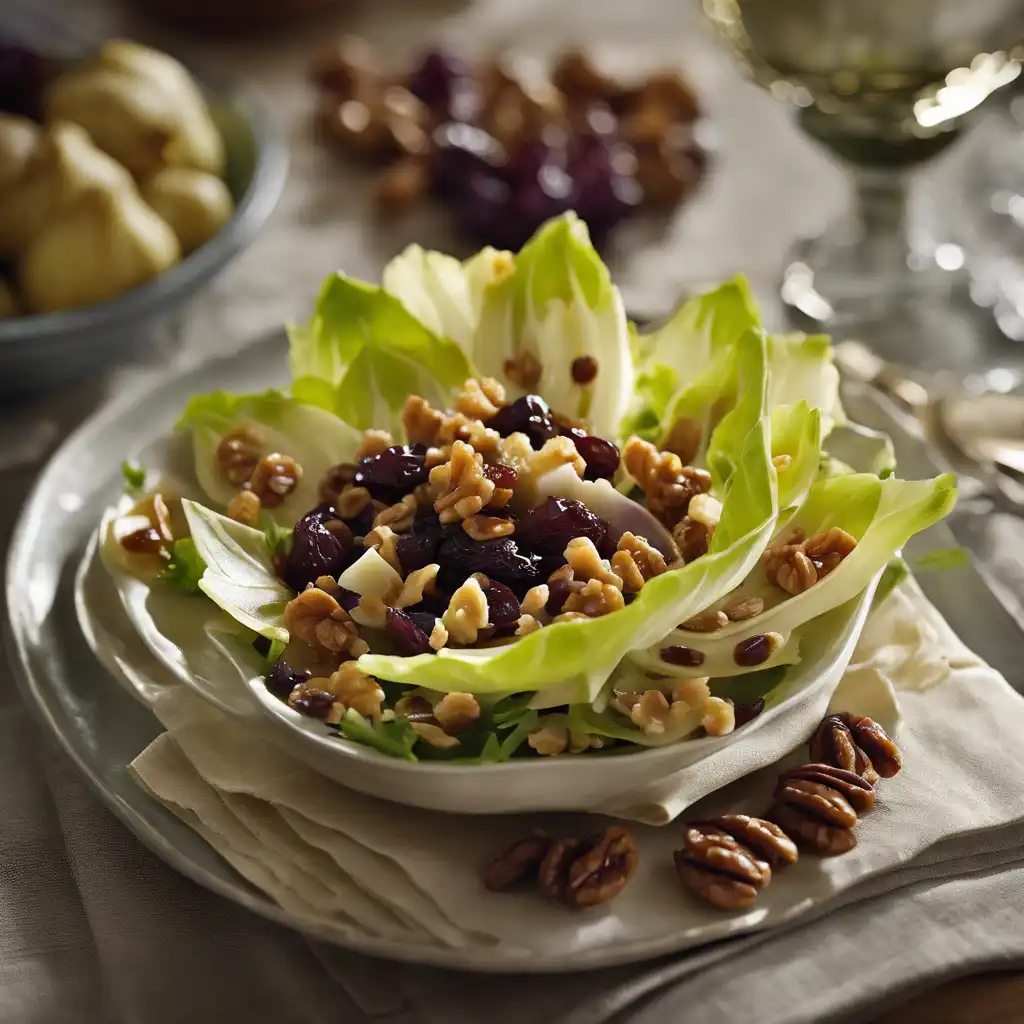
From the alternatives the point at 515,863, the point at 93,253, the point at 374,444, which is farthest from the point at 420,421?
the point at 93,253

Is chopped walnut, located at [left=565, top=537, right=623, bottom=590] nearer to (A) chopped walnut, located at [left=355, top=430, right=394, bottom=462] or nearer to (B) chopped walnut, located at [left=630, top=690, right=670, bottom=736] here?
(B) chopped walnut, located at [left=630, top=690, right=670, bottom=736]

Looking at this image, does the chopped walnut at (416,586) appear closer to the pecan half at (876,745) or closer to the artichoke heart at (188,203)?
the pecan half at (876,745)

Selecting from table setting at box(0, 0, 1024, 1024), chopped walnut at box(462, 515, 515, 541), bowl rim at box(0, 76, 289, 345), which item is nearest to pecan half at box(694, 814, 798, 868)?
table setting at box(0, 0, 1024, 1024)

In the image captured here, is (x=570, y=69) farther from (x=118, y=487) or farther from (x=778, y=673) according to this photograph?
(x=778, y=673)

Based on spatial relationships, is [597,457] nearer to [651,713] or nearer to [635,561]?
[635,561]

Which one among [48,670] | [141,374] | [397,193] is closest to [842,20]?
[397,193]

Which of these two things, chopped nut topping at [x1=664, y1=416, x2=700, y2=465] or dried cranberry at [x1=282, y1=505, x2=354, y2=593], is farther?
chopped nut topping at [x1=664, y1=416, x2=700, y2=465]

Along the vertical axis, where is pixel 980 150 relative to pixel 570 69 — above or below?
above
